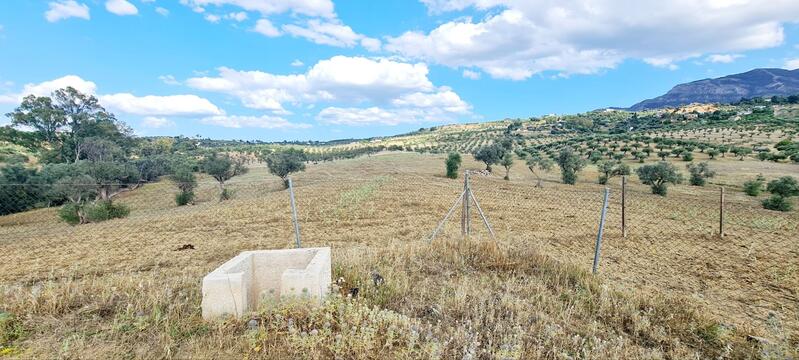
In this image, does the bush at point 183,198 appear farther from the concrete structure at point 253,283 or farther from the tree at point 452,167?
the concrete structure at point 253,283

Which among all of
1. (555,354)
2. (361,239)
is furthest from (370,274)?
(361,239)

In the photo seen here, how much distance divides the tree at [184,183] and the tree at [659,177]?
40379 mm

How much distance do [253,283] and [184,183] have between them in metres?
30.3

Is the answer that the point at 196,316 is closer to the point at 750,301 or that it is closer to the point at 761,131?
the point at 750,301

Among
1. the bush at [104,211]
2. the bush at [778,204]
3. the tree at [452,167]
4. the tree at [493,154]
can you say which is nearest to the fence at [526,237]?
the bush at [778,204]

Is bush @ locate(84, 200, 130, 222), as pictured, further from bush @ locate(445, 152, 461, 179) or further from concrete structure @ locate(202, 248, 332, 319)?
bush @ locate(445, 152, 461, 179)

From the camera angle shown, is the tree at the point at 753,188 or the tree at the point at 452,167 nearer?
the tree at the point at 753,188

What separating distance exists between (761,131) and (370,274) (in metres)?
85.2

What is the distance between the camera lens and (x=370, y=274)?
540 cm

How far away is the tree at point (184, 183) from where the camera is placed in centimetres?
2975

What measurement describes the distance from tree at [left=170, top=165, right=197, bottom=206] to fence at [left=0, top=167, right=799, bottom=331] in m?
8.12

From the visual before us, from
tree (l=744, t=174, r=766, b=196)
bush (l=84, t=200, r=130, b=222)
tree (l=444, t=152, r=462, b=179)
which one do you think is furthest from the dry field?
tree (l=444, t=152, r=462, b=179)

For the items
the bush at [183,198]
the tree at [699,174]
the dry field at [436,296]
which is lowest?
the tree at [699,174]

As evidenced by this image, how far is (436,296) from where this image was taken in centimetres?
509
